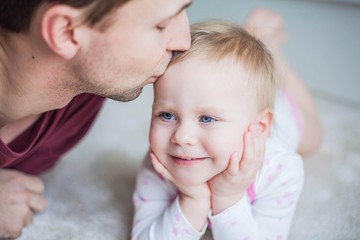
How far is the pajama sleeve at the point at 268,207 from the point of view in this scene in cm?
85

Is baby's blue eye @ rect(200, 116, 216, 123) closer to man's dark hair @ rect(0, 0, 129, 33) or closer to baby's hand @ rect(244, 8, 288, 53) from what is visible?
man's dark hair @ rect(0, 0, 129, 33)

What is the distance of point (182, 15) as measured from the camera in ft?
2.69

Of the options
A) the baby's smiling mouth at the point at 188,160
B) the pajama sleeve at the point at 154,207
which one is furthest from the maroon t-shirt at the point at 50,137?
the baby's smiling mouth at the point at 188,160

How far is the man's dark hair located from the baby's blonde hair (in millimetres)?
152

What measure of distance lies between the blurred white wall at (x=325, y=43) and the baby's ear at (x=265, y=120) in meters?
0.66

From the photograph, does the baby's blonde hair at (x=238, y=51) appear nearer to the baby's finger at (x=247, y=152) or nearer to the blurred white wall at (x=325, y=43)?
the baby's finger at (x=247, y=152)

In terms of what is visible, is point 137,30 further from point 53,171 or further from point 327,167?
point 327,167

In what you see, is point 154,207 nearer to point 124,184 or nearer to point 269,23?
point 124,184

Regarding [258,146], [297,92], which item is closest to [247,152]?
[258,146]

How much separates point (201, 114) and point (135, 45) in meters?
0.16

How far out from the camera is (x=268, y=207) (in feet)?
2.97

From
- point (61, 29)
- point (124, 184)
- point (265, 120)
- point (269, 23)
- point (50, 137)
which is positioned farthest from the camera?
point (269, 23)

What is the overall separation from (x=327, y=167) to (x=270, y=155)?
349 mm

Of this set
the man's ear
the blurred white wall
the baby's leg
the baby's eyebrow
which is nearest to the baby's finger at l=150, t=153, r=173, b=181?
the baby's eyebrow
